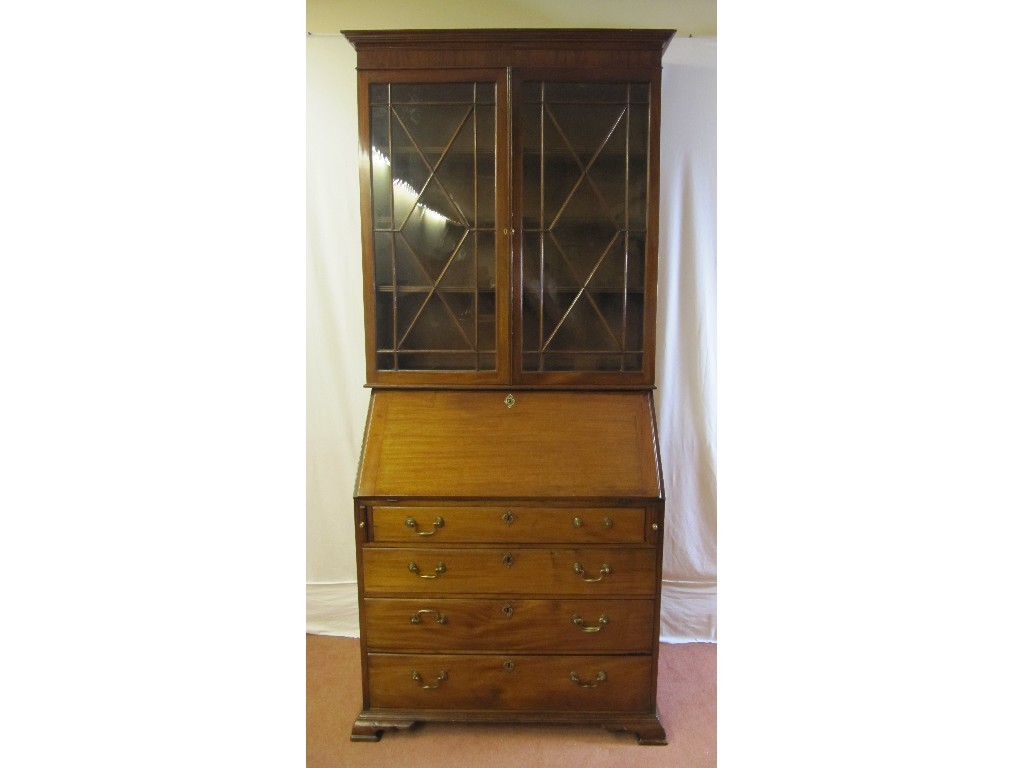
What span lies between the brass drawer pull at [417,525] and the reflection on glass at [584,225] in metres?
0.53

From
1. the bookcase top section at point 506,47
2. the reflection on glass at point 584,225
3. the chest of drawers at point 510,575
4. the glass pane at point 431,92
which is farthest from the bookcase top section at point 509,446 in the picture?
the bookcase top section at point 506,47

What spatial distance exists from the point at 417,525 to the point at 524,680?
1.83 feet

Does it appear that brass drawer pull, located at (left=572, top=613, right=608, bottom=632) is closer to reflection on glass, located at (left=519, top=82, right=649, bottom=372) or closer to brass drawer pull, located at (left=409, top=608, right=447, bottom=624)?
brass drawer pull, located at (left=409, top=608, right=447, bottom=624)

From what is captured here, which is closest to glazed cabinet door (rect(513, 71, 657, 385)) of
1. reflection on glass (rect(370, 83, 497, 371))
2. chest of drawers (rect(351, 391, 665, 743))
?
reflection on glass (rect(370, 83, 497, 371))

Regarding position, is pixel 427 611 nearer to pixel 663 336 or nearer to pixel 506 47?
pixel 663 336

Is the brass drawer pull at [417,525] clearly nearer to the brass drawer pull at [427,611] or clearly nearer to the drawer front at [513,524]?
the drawer front at [513,524]

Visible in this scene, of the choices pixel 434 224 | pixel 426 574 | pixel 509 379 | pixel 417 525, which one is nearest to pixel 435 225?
pixel 434 224

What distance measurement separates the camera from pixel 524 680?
1785 millimetres

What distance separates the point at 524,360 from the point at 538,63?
2.85 feet

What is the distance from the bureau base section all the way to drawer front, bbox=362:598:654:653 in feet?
0.65

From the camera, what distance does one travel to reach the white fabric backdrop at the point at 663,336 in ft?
7.02

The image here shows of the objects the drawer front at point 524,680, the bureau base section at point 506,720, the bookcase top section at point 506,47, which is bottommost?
the bureau base section at point 506,720

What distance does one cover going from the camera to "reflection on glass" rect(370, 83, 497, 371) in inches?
71.6
